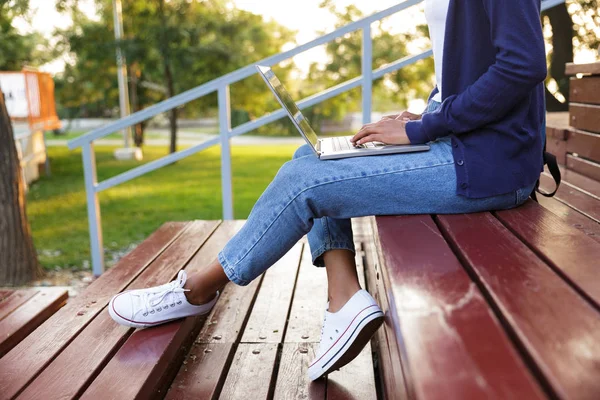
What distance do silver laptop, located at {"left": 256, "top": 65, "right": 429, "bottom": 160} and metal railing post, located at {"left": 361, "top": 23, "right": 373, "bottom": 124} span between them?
159 cm

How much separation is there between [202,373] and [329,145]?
0.72 m

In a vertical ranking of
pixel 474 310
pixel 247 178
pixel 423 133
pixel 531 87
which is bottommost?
pixel 247 178

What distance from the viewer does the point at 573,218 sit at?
1829 millimetres

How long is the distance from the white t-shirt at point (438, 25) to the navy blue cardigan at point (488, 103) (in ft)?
0.22

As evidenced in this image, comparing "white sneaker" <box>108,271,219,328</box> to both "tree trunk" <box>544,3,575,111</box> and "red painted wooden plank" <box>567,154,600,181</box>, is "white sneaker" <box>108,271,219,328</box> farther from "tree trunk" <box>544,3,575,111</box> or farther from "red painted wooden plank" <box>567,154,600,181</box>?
"tree trunk" <box>544,3,575,111</box>

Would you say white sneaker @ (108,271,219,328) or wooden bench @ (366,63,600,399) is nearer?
wooden bench @ (366,63,600,399)

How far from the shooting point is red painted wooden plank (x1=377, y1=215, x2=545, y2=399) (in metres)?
0.81

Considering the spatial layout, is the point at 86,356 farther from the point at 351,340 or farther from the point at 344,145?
the point at 344,145

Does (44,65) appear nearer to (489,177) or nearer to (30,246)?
(30,246)

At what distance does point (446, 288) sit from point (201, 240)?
1945 millimetres

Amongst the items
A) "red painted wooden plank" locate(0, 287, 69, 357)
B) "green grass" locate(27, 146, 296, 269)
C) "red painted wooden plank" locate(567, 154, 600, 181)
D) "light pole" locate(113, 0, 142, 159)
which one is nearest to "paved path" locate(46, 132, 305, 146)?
"light pole" locate(113, 0, 142, 159)

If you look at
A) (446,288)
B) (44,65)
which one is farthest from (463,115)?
(44,65)

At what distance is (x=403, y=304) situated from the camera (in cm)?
105

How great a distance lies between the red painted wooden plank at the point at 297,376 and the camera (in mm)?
1673
